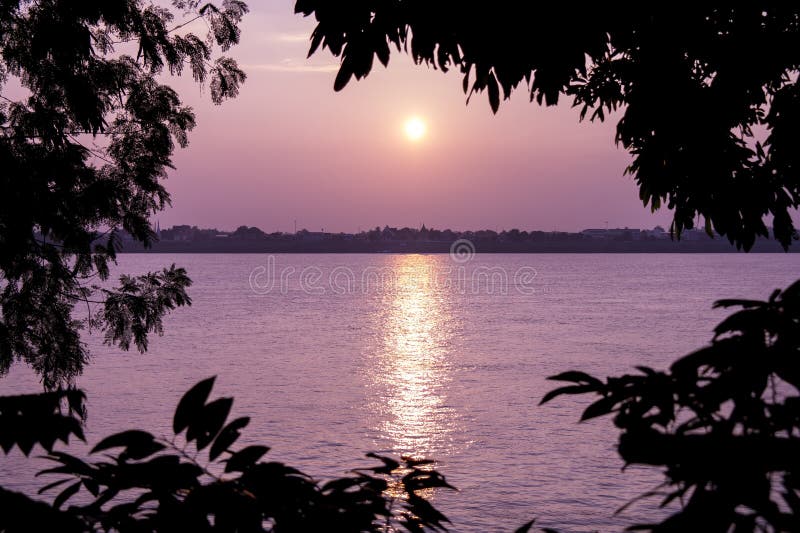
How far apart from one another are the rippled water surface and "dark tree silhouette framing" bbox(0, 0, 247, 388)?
7.00 metres

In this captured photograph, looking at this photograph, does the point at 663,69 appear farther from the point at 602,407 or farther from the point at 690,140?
the point at 602,407

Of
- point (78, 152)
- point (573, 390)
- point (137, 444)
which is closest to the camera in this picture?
point (137, 444)

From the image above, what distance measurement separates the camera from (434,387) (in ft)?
132

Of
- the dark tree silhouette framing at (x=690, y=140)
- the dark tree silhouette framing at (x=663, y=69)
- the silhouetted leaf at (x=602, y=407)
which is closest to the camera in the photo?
the dark tree silhouette framing at (x=690, y=140)

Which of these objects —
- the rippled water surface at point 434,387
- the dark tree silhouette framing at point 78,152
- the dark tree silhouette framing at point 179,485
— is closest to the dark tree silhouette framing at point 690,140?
the dark tree silhouette framing at point 179,485

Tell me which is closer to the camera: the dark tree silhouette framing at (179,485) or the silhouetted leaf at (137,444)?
the dark tree silhouette framing at (179,485)

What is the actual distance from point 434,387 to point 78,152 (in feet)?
89.8

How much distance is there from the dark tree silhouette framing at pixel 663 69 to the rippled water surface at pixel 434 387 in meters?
3.53

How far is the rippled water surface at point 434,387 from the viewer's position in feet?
73.3

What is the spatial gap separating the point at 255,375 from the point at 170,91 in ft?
96.3

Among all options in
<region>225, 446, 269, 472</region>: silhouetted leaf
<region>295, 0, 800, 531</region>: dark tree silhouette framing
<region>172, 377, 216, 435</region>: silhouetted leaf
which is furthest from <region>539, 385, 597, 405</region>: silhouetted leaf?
<region>172, 377, 216, 435</region>: silhouetted leaf

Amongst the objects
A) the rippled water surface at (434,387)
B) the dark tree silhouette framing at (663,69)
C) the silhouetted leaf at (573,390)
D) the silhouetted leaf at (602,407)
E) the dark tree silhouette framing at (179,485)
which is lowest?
the rippled water surface at (434,387)

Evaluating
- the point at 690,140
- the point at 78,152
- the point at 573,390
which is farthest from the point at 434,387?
the point at 573,390

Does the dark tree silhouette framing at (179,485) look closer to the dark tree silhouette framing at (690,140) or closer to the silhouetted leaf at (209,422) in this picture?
the silhouetted leaf at (209,422)
